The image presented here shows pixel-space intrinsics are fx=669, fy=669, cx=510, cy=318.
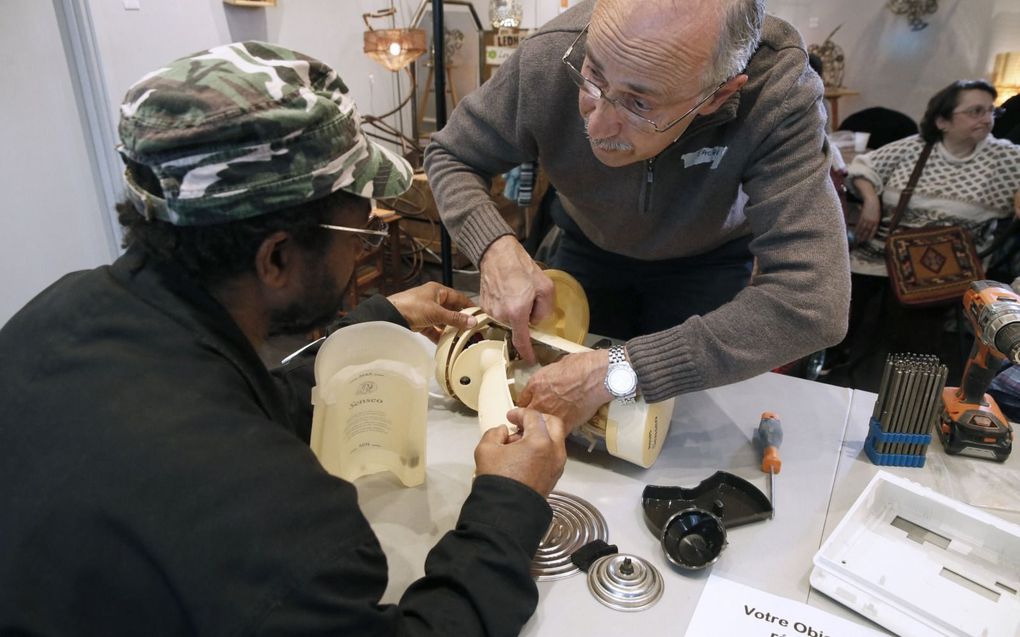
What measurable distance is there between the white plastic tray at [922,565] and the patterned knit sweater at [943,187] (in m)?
2.04

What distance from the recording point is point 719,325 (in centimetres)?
111

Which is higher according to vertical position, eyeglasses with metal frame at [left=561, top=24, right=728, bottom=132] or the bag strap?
eyeglasses with metal frame at [left=561, top=24, right=728, bottom=132]

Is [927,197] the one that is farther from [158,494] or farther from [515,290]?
[158,494]

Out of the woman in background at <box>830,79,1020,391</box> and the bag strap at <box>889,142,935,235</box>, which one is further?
the bag strap at <box>889,142,935,235</box>

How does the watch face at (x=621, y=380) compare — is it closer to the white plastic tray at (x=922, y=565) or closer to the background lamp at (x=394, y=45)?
the white plastic tray at (x=922, y=565)

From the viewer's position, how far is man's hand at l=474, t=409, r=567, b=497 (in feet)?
2.93

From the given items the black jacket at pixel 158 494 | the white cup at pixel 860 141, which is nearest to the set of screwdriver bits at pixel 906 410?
the black jacket at pixel 158 494

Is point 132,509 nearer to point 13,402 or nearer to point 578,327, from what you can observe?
point 13,402

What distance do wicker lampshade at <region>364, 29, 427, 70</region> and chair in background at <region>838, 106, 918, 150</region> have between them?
101 inches

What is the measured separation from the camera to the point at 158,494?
0.59 meters

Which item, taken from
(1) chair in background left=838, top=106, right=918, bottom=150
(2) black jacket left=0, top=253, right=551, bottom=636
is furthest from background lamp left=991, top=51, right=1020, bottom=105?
(2) black jacket left=0, top=253, right=551, bottom=636

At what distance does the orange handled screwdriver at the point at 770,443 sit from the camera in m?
1.14

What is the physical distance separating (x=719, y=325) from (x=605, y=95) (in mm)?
434

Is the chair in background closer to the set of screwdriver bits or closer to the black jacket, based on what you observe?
the set of screwdriver bits
